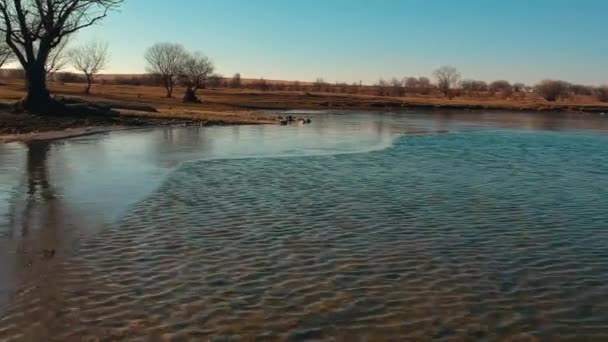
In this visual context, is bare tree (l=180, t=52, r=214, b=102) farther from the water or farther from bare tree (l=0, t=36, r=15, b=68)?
the water

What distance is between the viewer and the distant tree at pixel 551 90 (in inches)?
5781

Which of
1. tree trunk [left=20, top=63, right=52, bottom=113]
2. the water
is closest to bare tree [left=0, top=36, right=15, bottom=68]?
tree trunk [left=20, top=63, right=52, bottom=113]

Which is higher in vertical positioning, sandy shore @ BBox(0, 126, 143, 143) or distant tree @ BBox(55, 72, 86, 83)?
distant tree @ BBox(55, 72, 86, 83)

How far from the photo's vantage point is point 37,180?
15680 millimetres

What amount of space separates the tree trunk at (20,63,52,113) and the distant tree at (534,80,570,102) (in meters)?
131

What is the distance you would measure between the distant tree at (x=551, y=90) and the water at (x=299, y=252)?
13685cm

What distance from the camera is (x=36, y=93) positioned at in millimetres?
34219

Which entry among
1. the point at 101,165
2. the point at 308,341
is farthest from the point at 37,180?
the point at 308,341

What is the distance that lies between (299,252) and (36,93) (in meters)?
29.1

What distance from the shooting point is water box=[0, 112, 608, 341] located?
A: 22.0 feet

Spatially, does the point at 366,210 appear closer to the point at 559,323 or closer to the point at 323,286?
the point at 323,286

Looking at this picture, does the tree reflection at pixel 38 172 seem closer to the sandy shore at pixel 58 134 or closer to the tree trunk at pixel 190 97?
the sandy shore at pixel 58 134

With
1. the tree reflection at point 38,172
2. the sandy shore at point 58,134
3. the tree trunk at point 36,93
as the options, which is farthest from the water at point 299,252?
the tree trunk at point 36,93

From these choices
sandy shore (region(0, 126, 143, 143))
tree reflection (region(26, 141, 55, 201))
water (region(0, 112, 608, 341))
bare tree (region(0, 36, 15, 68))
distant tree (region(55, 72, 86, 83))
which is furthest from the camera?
distant tree (region(55, 72, 86, 83))
